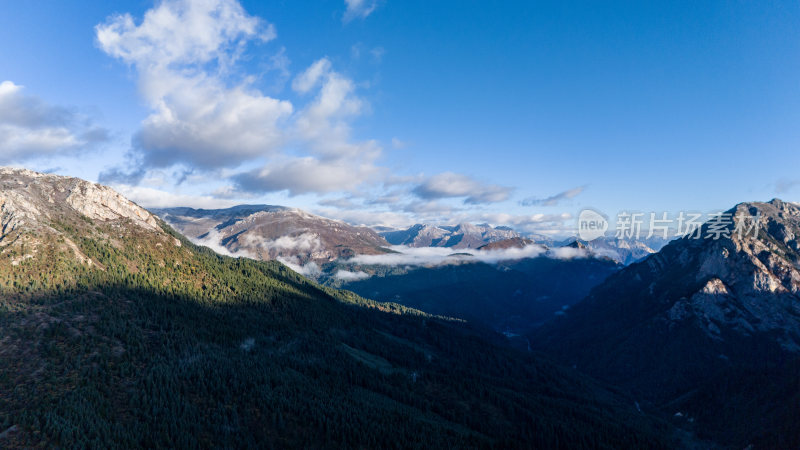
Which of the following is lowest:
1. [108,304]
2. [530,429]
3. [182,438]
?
[530,429]

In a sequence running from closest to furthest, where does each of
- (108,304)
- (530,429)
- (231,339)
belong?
(108,304)
(530,429)
(231,339)

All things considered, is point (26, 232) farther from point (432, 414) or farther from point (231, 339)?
point (432, 414)

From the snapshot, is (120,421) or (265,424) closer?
(120,421)

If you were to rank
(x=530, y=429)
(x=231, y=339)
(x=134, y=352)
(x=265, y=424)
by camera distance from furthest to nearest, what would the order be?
(x=231, y=339) → (x=530, y=429) → (x=134, y=352) → (x=265, y=424)

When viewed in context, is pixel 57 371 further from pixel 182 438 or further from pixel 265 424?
pixel 265 424

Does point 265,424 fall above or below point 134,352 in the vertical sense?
below

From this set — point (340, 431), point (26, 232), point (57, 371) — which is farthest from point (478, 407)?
point (26, 232)

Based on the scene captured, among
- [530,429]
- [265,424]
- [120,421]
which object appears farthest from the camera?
[530,429]

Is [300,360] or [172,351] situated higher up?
[172,351]

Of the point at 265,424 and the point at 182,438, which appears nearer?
the point at 182,438

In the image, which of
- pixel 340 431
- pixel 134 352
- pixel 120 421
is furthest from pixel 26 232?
pixel 340 431
